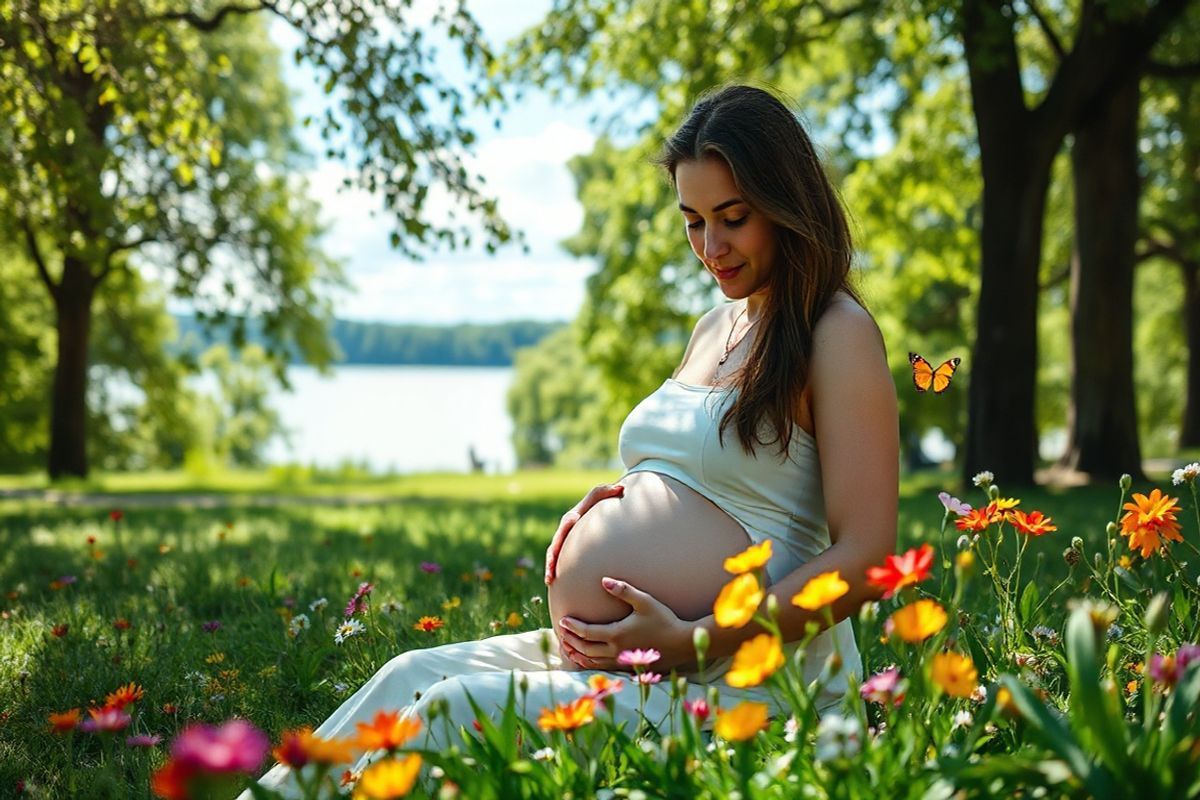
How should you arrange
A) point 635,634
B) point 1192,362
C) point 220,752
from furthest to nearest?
point 1192,362 → point 635,634 → point 220,752

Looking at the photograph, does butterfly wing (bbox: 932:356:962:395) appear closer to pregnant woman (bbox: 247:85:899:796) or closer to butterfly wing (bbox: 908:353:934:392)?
butterfly wing (bbox: 908:353:934:392)

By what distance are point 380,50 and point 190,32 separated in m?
3.72

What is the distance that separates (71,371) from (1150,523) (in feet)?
50.4

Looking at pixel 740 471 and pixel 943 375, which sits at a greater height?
pixel 943 375

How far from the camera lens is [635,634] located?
2178 millimetres

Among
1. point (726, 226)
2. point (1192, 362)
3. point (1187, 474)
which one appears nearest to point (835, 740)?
point (726, 226)

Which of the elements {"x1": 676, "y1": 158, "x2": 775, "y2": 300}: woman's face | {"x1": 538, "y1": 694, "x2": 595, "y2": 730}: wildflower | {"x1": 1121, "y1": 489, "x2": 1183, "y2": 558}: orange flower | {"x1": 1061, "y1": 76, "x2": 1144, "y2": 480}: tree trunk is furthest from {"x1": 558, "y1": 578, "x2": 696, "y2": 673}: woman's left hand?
{"x1": 1061, "y1": 76, "x2": 1144, "y2": 480}: tree trunk

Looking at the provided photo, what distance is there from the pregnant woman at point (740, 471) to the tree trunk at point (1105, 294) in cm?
900

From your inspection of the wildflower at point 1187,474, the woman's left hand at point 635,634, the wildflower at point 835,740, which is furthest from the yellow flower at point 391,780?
the wildflower at point 1187,474

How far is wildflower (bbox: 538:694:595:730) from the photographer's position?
157 centimetres

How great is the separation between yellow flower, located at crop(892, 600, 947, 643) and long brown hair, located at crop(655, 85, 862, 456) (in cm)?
86

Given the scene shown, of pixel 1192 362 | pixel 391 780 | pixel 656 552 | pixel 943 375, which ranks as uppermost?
pixel 1192 362

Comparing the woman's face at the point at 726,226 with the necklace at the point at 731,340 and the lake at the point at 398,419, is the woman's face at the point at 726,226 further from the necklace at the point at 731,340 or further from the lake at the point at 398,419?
the lake at the point at 398,419

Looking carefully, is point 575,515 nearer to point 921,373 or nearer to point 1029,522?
point 921,373
